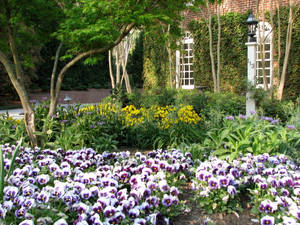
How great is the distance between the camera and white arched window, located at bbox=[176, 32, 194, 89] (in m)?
13.7

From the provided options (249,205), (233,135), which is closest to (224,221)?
(249,205)

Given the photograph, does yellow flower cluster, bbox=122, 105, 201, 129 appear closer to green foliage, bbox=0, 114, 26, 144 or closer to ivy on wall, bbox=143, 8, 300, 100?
green foliage, bbox=0, 114, 26, 144

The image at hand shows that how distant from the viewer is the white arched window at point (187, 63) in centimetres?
1368

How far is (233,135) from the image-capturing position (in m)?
3.76

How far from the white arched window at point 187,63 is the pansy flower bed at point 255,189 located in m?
10.5

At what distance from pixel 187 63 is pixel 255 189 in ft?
38.2

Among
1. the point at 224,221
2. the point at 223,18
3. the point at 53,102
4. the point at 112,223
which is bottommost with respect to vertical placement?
the point at 224,221

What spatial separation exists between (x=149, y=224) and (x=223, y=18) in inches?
451

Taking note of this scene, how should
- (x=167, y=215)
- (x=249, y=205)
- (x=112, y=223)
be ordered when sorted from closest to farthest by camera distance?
(x=112, y=223)
(x=167, y=215)
(x=249, y=205)

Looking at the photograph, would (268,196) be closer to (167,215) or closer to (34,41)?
(167,215)

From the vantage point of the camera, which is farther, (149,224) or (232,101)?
(232,101)

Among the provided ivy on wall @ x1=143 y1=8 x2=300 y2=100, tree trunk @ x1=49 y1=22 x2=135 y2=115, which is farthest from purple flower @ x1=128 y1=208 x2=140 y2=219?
ivy on wall @ x1=143 y1=8 x2=300 y2=100

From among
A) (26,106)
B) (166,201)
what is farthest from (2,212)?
(26,106)

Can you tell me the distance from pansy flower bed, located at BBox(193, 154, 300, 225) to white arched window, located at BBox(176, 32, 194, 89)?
10.5 metres
